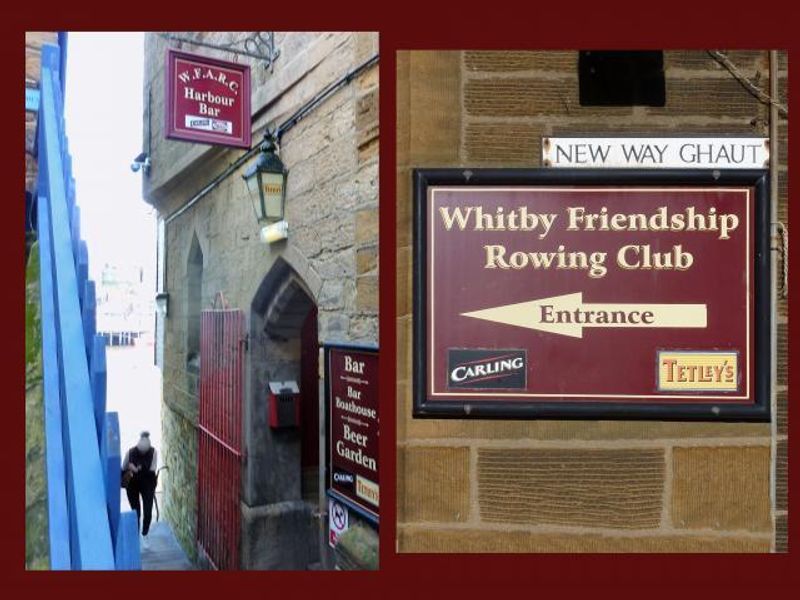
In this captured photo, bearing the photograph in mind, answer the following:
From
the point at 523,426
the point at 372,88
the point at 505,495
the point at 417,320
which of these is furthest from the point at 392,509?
the point at 372,88

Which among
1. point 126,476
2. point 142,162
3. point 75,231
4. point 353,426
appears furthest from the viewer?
point 142,162

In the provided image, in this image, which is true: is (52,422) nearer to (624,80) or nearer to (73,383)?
(73,383)

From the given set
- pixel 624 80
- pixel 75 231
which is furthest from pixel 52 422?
pixel 624 80

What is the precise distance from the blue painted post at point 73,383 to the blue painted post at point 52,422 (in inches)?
1.5

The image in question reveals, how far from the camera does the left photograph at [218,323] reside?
2.14 metres

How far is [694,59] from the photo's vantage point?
1692mm

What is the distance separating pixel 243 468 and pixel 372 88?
312cm

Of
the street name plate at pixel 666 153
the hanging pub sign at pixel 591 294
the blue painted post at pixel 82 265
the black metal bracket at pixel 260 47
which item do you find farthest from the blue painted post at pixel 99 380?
the black metal bracket at pixel 260 47

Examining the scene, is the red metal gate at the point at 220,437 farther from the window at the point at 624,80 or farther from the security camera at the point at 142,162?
the window at the point at 624,80

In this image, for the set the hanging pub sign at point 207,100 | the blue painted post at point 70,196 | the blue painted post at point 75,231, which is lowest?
the blue painted post at point 75,231

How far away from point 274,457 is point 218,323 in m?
1.22

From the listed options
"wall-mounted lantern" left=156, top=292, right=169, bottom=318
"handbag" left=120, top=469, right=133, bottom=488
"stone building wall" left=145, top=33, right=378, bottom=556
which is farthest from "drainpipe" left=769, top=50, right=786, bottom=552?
"wall-mounted lantern" left=156, top=292, right=169, bottom=318

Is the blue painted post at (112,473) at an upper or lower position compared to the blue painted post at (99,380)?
lower

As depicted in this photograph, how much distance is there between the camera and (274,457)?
4.54m
